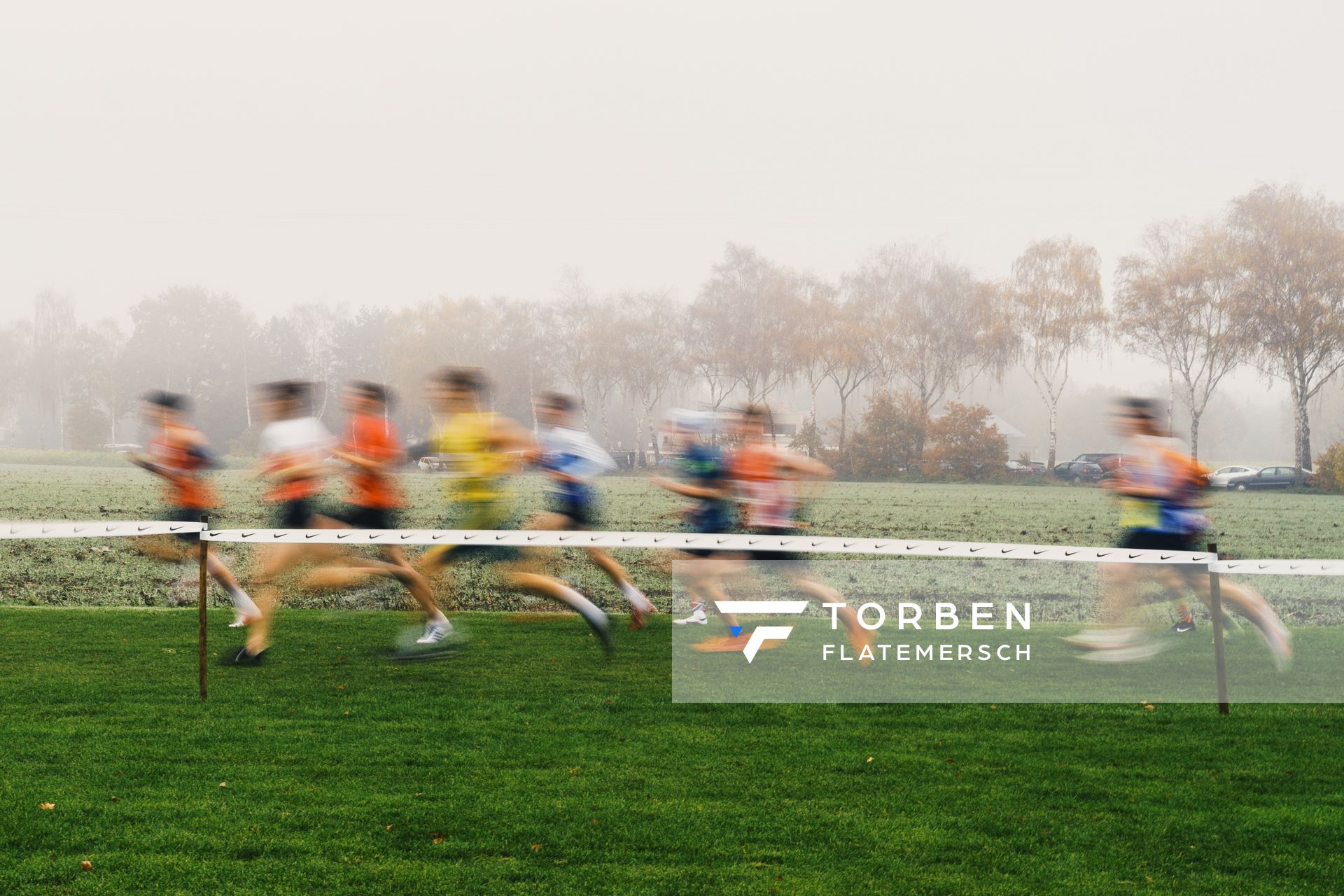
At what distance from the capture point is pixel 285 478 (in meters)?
7.77

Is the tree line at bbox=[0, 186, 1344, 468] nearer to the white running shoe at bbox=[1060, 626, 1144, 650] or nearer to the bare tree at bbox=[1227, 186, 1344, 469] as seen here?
the bare tree at bbox=[1227, 186, 1344, 469]

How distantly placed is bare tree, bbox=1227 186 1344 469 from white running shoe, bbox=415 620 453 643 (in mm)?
50775

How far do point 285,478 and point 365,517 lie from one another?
551 millimetres

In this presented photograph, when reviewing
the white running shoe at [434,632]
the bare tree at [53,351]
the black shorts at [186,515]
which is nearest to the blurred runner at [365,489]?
the white running shoe at [434,632]

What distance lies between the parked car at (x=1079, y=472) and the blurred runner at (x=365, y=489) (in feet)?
161

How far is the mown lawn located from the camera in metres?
4.11

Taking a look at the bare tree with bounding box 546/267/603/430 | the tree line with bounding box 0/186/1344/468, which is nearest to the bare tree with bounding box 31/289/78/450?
the tree line with bounding box 0/186/1344/468

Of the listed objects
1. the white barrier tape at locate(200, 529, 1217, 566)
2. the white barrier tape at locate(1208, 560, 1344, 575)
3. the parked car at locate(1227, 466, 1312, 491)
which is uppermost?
the white barrier tape at locate(200, 529, 1217, 566)

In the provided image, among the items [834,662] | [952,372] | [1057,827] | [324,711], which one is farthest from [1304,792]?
[952,372]

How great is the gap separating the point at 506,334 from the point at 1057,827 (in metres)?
70.8

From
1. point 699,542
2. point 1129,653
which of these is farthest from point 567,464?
point 1129,653

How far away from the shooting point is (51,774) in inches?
202

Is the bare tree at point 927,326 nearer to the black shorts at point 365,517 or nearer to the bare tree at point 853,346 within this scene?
the bare tree at point 853,346

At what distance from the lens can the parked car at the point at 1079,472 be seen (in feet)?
175
